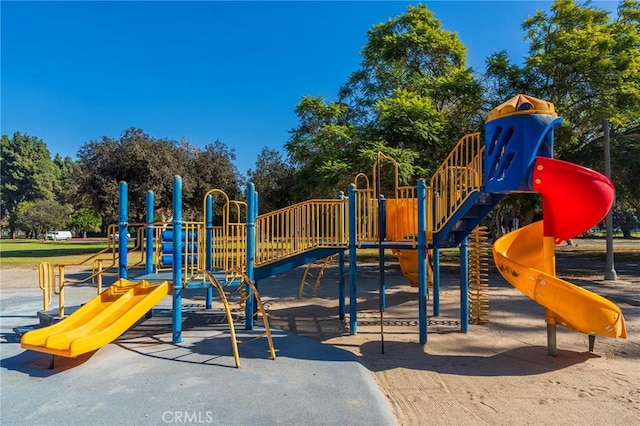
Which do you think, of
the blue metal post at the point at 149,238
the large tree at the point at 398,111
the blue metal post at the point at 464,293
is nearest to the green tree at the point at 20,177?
the large tree at the point at 398,111

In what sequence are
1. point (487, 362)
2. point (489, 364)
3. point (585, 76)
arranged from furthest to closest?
1. point (585, 76)
2. point (487, 362)
3. point (489, 364)

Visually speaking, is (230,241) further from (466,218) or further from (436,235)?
(466,218)

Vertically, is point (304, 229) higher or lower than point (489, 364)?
higher

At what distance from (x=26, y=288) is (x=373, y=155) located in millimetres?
13831

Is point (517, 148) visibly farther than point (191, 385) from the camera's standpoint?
Yes

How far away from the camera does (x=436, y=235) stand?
27.7ft

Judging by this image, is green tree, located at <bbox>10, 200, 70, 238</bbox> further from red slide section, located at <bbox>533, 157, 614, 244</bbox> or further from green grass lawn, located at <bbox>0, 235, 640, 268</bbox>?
red slide section, located at <bbox>533, 157, 614, 244</bbox>

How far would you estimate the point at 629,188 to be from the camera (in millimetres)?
18547

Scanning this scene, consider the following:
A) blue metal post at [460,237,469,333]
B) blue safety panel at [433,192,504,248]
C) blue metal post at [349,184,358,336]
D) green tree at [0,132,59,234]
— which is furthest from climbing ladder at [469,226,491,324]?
green tree at [0,132,59,234]

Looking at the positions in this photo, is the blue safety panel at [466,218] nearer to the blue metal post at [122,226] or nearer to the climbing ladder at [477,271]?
the climbing ladder at [477,271]

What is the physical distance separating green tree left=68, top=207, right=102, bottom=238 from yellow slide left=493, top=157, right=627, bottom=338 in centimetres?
7370

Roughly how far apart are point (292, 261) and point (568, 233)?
17.3 ft

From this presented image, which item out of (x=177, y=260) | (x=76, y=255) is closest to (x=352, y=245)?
(x=177, y=260)

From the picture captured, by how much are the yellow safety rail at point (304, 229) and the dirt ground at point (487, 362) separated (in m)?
1.71
